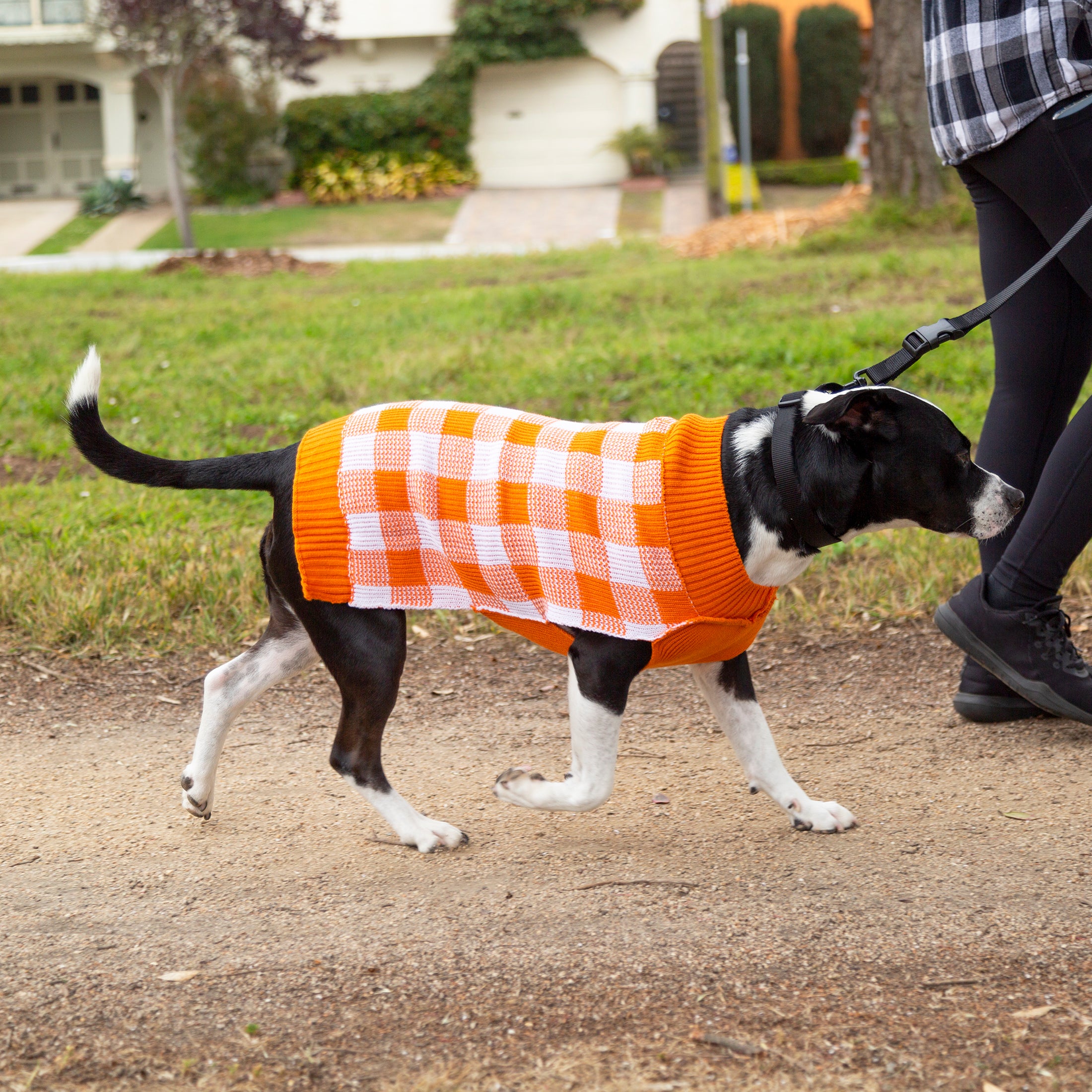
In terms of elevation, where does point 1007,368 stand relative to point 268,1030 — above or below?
above

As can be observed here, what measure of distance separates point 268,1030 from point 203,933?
17.3 inches

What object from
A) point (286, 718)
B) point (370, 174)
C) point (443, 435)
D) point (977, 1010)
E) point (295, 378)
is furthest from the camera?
point (370, 174)

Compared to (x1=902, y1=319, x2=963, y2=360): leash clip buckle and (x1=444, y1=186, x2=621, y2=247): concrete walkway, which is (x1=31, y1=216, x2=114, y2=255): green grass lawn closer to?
(x1=444, y1=186, x2=621, y2=247): concrete walkway

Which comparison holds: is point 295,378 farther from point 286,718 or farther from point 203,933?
point 203,933

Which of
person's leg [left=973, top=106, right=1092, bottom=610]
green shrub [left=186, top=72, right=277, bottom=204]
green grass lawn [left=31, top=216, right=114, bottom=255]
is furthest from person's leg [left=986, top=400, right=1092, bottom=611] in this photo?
green shrub [left=186, top=72, right=277, bottom=204]

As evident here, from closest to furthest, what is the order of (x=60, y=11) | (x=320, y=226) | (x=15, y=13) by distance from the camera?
(x=320, y=226) < (x=60, y=11) < (x=15, y=13)

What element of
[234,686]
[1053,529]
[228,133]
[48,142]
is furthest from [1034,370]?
[48,142]

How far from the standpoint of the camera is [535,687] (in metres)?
4.05

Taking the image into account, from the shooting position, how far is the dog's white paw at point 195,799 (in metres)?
3.07

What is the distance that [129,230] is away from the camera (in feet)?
72.1

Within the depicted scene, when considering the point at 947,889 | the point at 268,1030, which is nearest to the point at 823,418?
the point at 947,889

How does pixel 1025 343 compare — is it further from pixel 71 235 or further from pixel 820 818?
pixel 71 235

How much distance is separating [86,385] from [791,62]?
85.5ft

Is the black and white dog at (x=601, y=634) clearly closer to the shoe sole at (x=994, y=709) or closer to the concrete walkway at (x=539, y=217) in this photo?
the shoe sole at (x=994, y=709)
